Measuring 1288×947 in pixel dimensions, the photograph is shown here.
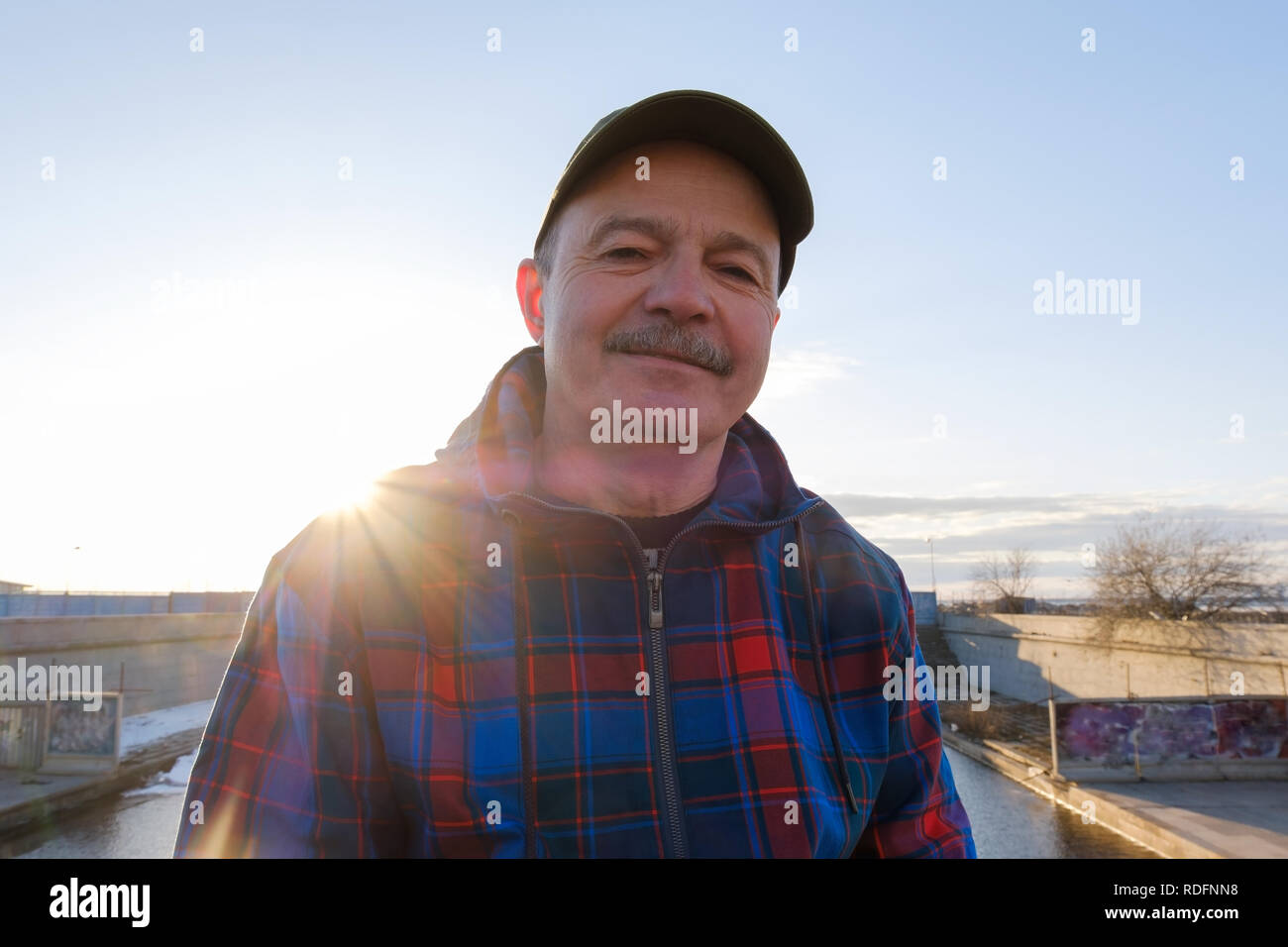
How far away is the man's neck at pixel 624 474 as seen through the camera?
6.97 ft

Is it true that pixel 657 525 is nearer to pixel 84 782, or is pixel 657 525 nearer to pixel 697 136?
pixel 697 136

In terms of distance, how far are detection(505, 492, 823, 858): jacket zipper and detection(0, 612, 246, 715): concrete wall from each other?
24823 millimetres

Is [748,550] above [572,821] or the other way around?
above

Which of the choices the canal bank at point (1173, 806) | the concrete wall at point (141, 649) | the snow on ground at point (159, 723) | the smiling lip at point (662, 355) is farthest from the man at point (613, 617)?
the snow on ground at point (159, 723)

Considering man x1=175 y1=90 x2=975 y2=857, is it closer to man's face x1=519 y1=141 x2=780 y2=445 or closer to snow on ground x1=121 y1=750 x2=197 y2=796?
man's face x1=519 y1=141 x2=780 y2=445

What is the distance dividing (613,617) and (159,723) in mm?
29510

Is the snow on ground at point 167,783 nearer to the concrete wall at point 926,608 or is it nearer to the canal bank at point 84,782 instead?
the canal bank at point 84,782

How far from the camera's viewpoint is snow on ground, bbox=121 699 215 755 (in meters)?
22.7

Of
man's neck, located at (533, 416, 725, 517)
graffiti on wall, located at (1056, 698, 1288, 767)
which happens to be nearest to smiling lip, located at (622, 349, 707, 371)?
man's neck, located at (533, 416, 725, 517)

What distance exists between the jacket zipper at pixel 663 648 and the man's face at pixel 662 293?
0.28m

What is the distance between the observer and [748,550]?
7.14 feet

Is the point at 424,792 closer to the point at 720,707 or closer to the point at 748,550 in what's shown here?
the point at 720,707
